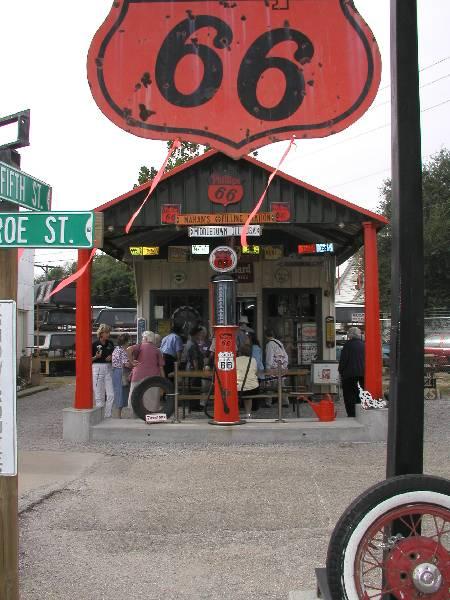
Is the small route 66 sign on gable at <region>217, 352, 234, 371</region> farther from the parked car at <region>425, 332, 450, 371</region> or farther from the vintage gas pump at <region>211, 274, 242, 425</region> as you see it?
the parked car at <region>425, 332, 450, 371</region>

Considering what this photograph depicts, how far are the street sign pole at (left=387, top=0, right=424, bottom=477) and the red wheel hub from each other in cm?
46

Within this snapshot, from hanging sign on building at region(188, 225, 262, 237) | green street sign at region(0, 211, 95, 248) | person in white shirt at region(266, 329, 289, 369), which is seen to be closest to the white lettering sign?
hanging sign on building at region(188, 225, 262, 237)

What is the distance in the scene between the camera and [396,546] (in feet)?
9.67

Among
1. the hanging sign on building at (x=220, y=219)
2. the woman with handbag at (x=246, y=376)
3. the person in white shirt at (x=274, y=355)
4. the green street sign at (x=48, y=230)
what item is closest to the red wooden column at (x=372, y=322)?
the hanging sign on building at (x=220, y=219)

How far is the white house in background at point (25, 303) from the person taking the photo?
826 inches

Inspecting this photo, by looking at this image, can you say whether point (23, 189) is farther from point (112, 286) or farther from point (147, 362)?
point (112, 286)

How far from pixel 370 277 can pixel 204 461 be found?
12.7 feet

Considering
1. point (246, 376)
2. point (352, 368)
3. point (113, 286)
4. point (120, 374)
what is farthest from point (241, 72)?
point (113, 286)

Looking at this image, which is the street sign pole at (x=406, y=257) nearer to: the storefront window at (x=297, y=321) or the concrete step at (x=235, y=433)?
the concrete step at (x=235, y=433)

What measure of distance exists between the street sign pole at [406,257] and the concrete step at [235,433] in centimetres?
639

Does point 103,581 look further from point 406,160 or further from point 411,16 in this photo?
point 411,16

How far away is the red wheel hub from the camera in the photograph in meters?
2.90

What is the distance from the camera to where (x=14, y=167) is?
4.05 meters

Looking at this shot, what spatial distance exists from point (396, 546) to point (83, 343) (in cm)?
777
